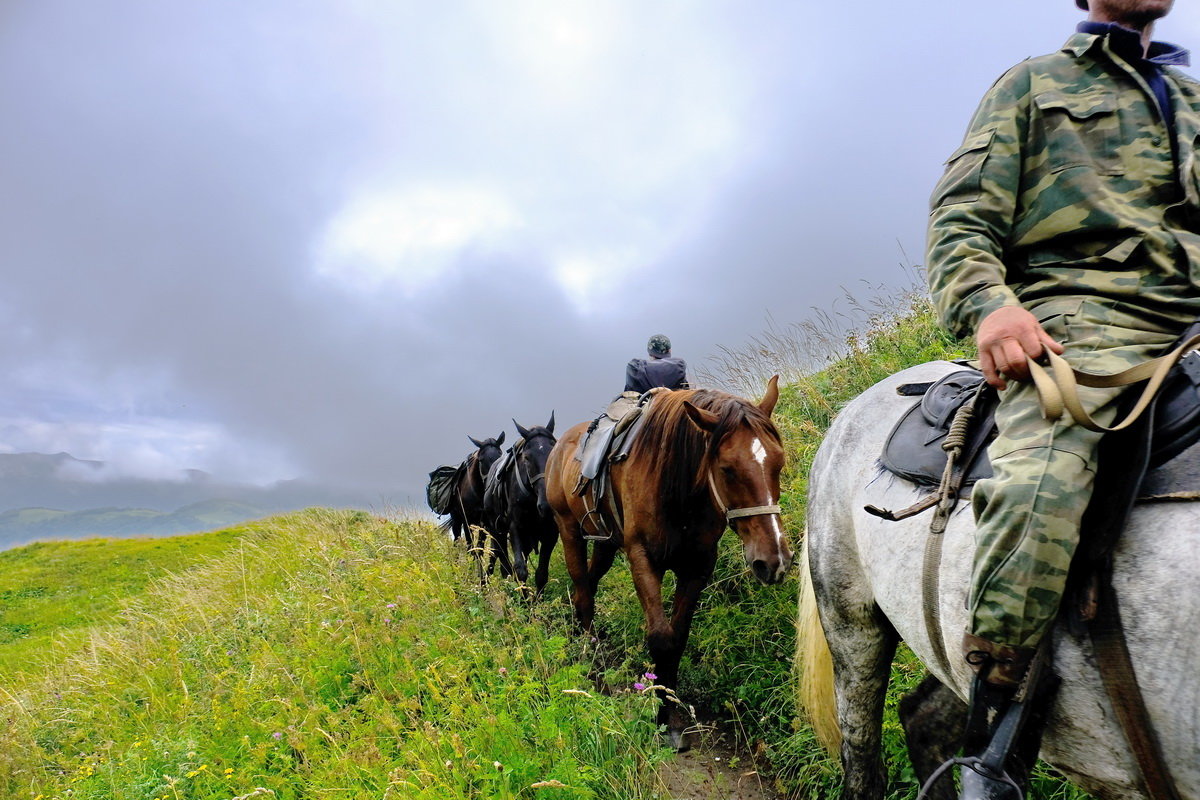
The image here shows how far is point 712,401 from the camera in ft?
14.3

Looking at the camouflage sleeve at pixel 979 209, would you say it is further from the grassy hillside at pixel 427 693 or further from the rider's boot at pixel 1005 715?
the grassy hillside at pixel 427 693

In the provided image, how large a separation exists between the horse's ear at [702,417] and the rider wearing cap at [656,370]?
2637 mm

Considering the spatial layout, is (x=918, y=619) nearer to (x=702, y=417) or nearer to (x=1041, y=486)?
(x=1041, y=486)

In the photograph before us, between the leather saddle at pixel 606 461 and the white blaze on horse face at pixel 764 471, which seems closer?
the white blaze on horse face at pixel 764 471

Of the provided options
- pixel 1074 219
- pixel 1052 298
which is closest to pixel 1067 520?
pixel 1052 298

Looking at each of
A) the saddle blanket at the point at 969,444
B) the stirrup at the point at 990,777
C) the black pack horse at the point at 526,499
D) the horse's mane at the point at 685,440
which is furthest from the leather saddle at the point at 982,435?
the black pack horse at the point at 526,499

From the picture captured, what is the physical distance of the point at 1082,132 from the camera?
65.9 inches

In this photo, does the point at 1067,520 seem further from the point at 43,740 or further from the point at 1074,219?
the point at 43,740

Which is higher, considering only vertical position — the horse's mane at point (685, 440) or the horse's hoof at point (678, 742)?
the horse's mane at point (685, 440)

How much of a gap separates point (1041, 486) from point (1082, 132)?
968 mm

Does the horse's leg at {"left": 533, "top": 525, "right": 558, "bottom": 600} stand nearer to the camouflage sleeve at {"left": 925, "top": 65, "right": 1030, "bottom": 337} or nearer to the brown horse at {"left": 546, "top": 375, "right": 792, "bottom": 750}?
the brown horse at {"left": 546, "top": 375, "right": 792, "bottom": 750}

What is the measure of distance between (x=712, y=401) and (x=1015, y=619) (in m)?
2.94

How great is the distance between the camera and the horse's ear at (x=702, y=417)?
13.5 feet

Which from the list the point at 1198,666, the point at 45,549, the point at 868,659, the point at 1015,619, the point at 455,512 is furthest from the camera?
the point at 45,549
